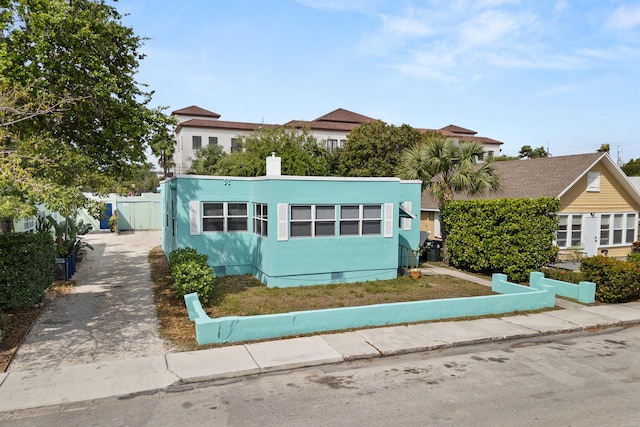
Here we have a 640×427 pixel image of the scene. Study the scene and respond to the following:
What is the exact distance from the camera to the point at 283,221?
14.0m

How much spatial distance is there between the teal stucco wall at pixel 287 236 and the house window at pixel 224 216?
167mm

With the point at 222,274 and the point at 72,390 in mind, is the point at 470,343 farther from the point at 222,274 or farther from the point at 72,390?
the point at 222,274

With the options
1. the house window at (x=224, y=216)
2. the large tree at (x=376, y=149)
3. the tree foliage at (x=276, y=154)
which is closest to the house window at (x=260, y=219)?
the house window at (x=224, y=216)

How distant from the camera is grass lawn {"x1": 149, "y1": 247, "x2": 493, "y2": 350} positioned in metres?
10.6

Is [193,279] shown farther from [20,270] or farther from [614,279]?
[614,279]

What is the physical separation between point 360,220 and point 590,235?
13163 mm

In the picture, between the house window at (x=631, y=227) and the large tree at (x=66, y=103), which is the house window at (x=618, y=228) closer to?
the house window at (x=631, y=227)

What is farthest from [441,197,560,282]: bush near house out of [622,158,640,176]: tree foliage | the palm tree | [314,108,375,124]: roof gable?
[622,158,640,176]: tree foliage

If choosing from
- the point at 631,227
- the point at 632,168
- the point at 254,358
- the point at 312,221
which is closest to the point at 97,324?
the point at 254,358

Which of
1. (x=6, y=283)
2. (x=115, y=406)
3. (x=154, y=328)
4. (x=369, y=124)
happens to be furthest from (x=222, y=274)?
(x=369, y=124)

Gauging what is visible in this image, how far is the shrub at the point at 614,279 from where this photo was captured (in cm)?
1314

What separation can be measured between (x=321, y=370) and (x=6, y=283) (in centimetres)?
829

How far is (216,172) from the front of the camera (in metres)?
42.7

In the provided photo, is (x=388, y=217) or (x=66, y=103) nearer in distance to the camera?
(x=66, y=103)
